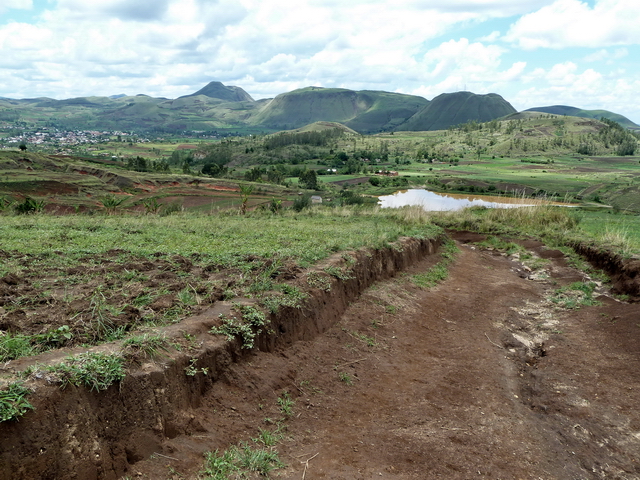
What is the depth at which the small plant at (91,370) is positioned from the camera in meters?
4.41

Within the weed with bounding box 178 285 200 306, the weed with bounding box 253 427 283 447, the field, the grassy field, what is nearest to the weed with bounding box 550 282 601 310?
the field

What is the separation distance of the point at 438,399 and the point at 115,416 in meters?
5.13

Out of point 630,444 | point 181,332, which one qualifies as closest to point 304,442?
point 181,332

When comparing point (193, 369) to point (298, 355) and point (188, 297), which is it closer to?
point (188, 297)

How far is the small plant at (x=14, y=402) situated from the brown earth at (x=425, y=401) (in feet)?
0.87

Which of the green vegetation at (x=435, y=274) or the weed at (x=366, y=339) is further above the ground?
the weed at (x=366, y=339)

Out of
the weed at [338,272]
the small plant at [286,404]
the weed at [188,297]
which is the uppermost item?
the weed at [188,297]

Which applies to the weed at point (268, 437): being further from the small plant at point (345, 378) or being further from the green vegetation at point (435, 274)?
the green vegetation at point (435, 274)

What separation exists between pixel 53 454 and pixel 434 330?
8.64m

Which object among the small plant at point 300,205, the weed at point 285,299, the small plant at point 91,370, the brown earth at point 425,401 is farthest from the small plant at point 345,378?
the small plant at point 300,205

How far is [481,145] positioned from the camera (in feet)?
459

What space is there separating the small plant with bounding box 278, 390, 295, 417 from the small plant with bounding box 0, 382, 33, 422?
10.6ft

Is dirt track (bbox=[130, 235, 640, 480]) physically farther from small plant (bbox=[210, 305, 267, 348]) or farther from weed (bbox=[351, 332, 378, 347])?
small plant (bbox=[210, 305, 267, 348])

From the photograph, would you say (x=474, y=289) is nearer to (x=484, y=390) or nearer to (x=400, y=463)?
(x=484, y=390)
